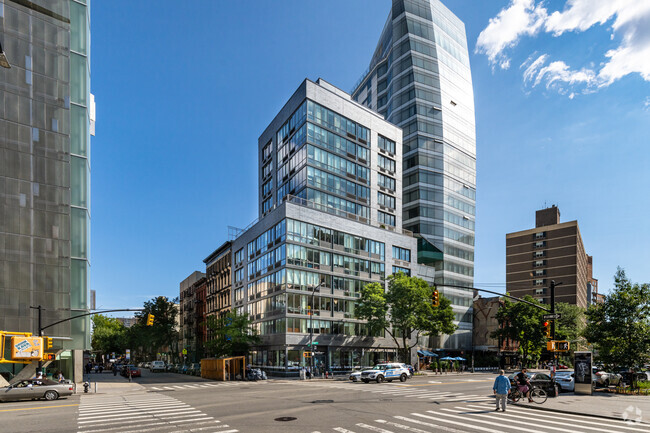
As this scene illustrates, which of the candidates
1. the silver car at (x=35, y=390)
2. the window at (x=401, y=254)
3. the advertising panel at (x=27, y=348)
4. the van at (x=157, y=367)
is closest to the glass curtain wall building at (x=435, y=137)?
the window at (x=401, y=254)

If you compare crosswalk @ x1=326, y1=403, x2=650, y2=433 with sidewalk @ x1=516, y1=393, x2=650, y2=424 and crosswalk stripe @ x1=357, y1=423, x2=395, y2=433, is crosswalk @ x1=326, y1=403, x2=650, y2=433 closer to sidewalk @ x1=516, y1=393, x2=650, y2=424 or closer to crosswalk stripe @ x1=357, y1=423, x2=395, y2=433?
crosswalk stripe @ x1=357, y1=423, x2=395, y2=433

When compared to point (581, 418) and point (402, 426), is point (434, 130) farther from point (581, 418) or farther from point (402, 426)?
point (402, 426)

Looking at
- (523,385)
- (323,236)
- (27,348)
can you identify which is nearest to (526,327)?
(323,236)

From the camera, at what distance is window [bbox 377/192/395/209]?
73625mm

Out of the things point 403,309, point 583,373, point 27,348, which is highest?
point 27,348

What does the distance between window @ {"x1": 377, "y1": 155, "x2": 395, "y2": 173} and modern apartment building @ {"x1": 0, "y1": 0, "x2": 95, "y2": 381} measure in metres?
42.7

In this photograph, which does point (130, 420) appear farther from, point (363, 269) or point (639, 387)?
point (363, 269)

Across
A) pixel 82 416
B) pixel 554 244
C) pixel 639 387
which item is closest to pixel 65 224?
pixel 82 416

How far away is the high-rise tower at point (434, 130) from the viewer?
9175cm

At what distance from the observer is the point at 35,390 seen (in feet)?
94.0

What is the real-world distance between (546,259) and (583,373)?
4414 inches

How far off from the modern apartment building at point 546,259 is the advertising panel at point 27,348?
117 metres

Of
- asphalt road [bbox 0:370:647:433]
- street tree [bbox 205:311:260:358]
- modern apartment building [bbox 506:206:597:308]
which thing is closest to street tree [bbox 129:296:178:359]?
street tree [bbox 205:311:260:358]

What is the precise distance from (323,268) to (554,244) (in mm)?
94422
